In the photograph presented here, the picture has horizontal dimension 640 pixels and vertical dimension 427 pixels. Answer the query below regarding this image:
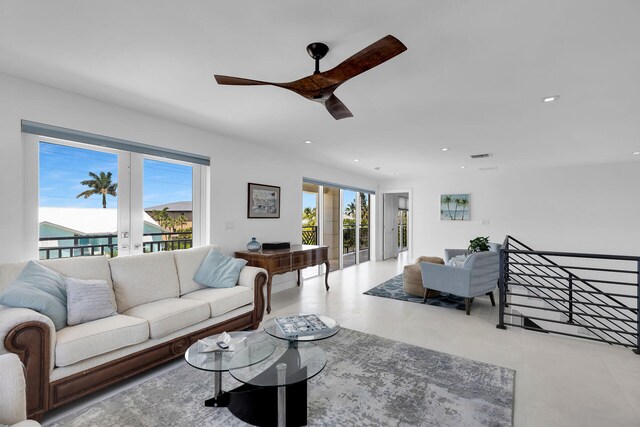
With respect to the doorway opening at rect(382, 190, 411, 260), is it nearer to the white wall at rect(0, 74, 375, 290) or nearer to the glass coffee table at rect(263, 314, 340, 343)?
the white wall at rect(0, 74, 375, 290)

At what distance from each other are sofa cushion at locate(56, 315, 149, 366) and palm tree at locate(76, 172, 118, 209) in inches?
52.0

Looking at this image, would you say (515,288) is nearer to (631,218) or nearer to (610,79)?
(631,218)

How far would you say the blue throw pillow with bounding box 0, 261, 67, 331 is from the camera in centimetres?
203

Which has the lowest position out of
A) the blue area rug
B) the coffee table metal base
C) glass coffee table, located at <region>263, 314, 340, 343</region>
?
the blue area rug

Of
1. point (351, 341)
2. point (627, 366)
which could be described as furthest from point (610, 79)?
point (351, 341)

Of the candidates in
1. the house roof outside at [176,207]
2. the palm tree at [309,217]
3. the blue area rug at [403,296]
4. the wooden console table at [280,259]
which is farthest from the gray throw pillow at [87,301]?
the palm tree at [309,217]

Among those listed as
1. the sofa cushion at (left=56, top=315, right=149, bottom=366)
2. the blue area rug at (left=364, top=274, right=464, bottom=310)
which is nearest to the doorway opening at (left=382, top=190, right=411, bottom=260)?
the blue area rug at (left=364, top=274, right=464, bottom=310)

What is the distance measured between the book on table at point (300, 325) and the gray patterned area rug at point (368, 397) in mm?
409

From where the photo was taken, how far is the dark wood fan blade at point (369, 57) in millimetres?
1476

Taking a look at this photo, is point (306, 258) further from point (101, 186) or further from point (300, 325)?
point (101, 186)

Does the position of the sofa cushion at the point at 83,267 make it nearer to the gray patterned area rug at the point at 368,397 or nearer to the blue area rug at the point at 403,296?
the gray patterned area rug at the point at 368,397

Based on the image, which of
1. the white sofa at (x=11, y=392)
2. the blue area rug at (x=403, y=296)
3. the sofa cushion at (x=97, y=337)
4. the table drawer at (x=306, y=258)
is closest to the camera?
the white sofa at (x=11, y=392)

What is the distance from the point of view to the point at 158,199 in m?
3.57

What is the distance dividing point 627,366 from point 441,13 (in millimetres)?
3155
